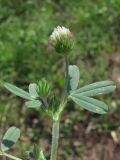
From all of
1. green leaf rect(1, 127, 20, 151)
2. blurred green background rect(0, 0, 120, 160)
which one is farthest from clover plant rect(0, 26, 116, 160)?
blurred green background rect(0, 0, 120, 160)

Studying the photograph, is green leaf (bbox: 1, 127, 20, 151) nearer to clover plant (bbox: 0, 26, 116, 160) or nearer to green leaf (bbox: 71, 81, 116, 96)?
clover plant (bbox: 0, 26, 116, 160)

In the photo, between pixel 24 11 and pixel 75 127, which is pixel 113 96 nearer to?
pixel 75 127

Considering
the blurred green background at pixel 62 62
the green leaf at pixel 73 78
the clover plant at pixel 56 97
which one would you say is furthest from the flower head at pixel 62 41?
the blurred green background at pixel 62 62

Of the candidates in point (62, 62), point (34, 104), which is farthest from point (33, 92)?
point (62, 62)

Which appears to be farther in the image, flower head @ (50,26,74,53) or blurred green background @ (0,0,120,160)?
blurred green background @ (0,0,120,160)

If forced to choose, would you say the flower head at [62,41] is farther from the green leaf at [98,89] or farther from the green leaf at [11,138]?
the green leaf at [11,138]

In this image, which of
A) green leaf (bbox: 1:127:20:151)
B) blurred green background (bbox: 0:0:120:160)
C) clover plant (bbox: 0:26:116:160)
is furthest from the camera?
blurred green background (bbox: 0:0:120:160)
